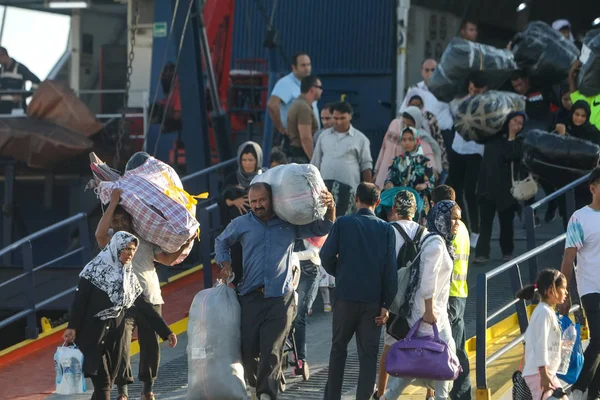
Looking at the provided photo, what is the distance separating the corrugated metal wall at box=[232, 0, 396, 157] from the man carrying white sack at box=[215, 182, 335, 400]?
8.25 meters

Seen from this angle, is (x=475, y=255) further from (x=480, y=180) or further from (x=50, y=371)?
(x=50, y=371)

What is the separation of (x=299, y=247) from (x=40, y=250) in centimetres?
873

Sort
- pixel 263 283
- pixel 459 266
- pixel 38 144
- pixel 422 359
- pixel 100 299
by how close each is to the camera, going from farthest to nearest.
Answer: pixel 38 144, pixel 459 266, pixel 263 283, pixel 100 299, pixel 422 359

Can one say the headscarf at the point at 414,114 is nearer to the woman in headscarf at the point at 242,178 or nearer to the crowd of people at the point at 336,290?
the woman in headscarf at the point at 242,178

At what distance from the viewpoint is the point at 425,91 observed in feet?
43.5

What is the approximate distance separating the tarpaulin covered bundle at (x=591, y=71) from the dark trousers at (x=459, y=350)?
4.36 metres

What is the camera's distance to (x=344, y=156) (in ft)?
37.9

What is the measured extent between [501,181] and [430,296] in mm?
4243

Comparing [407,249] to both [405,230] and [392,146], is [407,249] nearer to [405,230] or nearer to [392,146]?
[405,230]

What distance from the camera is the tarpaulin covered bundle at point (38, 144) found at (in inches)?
622

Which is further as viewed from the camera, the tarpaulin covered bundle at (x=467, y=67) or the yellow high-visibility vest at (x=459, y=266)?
the tarpaulin covered bundle at (x=467, y=67)

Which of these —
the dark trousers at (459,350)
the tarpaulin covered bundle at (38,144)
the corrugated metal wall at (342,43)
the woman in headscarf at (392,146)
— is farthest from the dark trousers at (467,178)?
the tarpaulin covered bundle at (38,144)

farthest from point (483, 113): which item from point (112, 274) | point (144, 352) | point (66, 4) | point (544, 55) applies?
point (66, 4)

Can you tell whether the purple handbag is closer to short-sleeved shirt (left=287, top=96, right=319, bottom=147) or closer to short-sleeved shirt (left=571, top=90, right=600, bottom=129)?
short-sleeved shirt (left=287, top=96, right=319, bottom=147)
